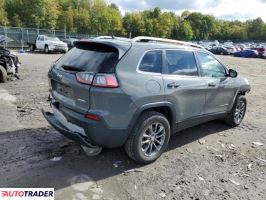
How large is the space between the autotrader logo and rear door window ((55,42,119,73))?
165cm

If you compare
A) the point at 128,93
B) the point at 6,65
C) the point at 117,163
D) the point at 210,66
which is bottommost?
the point at 117,163

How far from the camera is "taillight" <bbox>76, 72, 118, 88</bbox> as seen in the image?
13.6 ft

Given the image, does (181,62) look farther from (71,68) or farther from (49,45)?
(49,45)

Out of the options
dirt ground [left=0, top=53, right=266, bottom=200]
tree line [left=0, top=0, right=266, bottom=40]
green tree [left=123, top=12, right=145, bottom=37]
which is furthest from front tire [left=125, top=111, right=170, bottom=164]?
green tree [left=123, top=12, right=145, bottom=37]

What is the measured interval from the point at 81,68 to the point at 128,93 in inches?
30.4

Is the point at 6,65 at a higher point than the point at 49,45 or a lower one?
lower

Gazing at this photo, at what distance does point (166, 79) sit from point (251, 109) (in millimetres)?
5137

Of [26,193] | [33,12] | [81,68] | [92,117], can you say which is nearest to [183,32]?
[33,12]

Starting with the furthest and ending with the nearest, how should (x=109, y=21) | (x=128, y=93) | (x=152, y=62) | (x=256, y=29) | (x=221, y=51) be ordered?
(x=256, y=29) < (x=109, y=21) < (x=221, y=51) < (x=152, y=62) < (x=128, y=93)

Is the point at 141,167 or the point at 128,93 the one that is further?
the point at 141,167

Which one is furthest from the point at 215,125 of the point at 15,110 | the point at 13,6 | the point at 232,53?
the point at 13,6

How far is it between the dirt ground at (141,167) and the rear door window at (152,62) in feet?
4.75

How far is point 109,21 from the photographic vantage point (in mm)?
70062

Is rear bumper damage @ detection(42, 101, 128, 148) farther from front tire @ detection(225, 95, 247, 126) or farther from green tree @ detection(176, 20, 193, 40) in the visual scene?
green tree @ detection(176, 20, 193, 40)
